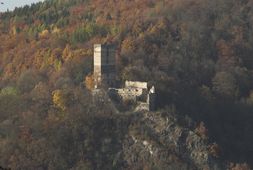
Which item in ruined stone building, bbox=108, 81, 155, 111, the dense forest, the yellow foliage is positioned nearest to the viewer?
the dense forest

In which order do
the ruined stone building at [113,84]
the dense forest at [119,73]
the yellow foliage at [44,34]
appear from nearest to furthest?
1. the dense forest at [119,73]
2. the ruined stone building at [113,84]
3. the yellow foliage at [44,34]

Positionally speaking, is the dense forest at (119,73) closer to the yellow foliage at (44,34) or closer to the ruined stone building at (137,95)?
the yellow foliage at (44,34)

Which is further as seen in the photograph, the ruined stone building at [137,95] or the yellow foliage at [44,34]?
the yellow foliage at [44,34]

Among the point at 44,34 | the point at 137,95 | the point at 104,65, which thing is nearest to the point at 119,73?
the point at 104,65

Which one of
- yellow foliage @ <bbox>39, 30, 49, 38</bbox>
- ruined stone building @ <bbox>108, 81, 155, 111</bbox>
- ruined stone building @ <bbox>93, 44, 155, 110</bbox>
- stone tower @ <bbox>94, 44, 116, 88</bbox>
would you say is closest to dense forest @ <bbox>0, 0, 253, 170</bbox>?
yellow foliage @ <bbox>39, 30, 49, 38</bbox>

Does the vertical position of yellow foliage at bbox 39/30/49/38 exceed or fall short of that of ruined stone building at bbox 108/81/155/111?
it exceeds it

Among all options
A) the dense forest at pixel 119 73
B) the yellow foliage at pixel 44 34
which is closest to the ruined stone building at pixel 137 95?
the dense forest at pixel 119 73

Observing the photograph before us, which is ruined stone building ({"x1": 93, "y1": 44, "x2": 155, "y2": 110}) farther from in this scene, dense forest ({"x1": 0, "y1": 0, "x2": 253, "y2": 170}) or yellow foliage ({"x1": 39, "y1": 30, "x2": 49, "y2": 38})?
yellow foliage ({"x1": 39, "y1": 30, "x2": 49, "y2": 38})

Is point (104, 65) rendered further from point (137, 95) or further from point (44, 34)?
point (44, 34)
